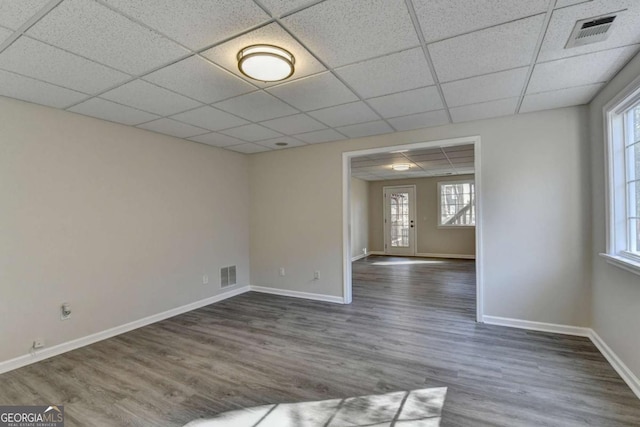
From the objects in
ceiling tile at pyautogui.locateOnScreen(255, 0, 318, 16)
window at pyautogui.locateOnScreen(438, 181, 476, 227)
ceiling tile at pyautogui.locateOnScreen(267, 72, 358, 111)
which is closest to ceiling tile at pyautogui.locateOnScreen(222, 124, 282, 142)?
ceiling tile at pyautogui.locateOnScreen(267, 72, 358, 111)

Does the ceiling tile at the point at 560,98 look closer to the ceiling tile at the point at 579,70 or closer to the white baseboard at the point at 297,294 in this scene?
the ceiling tile at the point at 579,70

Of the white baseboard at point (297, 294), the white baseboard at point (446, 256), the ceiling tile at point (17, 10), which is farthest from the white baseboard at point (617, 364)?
the white baseboard at point (446, 256)

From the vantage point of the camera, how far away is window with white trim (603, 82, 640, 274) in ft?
7.69

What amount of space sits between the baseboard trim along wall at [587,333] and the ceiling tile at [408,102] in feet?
8.36

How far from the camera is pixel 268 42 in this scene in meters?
1.90

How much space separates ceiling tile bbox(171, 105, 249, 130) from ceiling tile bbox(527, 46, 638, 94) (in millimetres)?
2887

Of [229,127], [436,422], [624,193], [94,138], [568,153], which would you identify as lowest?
[436,422]

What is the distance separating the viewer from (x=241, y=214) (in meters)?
5.12

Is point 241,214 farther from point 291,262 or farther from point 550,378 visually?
point 550,378

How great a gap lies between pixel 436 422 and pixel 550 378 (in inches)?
46.4

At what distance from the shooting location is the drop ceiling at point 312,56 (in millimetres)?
1617

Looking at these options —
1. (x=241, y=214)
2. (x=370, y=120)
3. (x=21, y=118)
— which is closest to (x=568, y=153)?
(x=370, y=120)

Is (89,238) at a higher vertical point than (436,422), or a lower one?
higher

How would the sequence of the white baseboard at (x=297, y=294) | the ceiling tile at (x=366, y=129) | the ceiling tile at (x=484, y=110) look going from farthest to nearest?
1. the white baseboard at (x=297, y=294)
2. the ceiling tile at (x=366, y=129)
3. the ceiling tile at (x=484, y=110)
